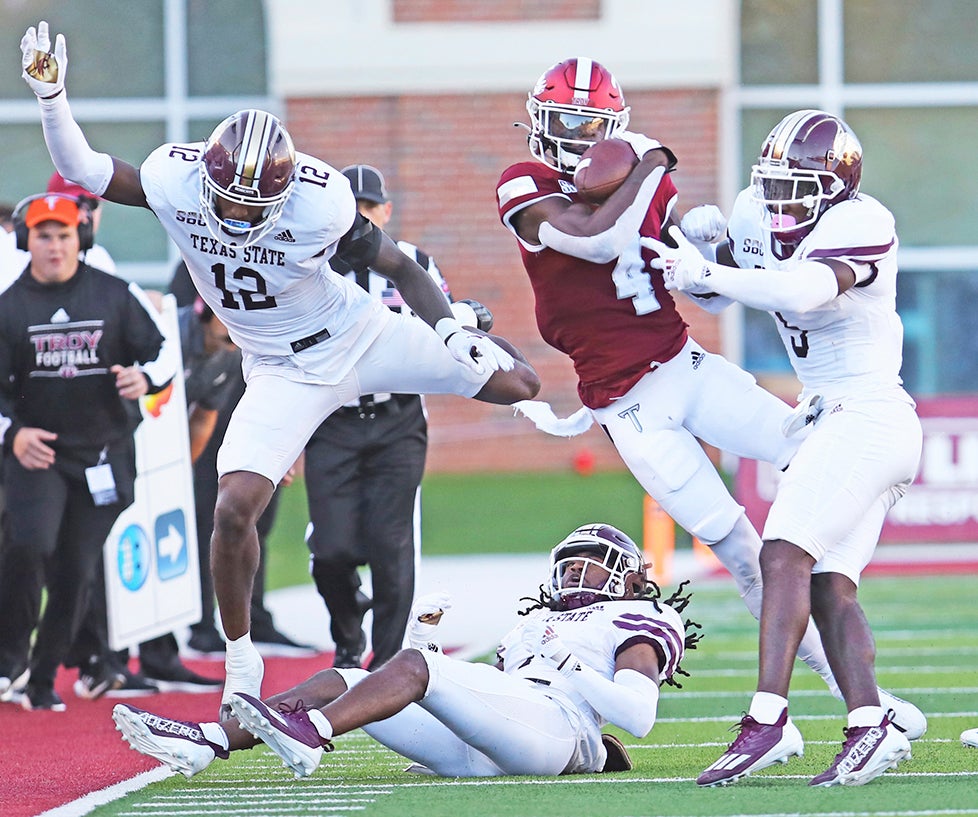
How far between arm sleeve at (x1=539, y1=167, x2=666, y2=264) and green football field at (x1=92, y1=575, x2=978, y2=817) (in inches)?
60.0

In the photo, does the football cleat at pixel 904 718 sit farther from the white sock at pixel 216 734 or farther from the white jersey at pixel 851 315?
the white sock at pixel 216 734

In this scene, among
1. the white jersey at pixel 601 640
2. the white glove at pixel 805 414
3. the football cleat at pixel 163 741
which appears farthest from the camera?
the white glove at pixel 805 414

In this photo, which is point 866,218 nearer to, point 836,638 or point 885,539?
point 836,638

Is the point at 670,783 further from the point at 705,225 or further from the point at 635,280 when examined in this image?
the point at 705,225

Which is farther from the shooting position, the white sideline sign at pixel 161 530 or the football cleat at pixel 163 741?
the white sideline sign at pixel 161 530

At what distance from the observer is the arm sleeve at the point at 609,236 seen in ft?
17.9

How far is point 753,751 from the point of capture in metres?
4.62

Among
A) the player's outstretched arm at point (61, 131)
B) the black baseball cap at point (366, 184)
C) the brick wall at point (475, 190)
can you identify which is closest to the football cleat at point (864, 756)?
the player's outstretched arm at point (61, 131)

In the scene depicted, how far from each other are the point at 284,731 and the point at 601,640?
0.97 m

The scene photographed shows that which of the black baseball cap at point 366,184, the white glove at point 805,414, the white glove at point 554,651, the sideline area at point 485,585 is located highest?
the black baseball cap at point 366,184

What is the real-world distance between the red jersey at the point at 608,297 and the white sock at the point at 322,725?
161 cm

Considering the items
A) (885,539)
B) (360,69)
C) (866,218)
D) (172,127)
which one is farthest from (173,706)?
(172,127)

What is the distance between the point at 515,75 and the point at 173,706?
26.4ft

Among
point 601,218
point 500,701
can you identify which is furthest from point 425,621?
point 601,218
